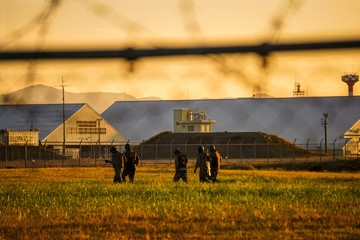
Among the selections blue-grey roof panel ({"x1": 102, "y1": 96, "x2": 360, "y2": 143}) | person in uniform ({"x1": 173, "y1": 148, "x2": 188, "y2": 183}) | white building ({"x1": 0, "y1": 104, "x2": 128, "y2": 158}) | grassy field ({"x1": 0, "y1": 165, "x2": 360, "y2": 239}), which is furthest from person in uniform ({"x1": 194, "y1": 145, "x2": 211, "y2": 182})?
white building ({"x1": 0, "y1": 104, "x2": 128, "y2": 158})

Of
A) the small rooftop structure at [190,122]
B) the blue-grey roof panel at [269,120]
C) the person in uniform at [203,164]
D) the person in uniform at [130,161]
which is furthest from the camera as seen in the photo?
the small rooftop structure at [190,122]

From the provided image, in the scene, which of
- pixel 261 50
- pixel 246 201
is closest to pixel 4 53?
pixel 261 50

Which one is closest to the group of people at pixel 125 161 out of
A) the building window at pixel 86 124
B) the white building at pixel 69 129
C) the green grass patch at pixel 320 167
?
the green grass patch at pixel 320 167

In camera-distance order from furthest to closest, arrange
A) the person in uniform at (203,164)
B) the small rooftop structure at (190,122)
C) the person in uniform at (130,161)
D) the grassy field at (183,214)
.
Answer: the small rooftop structure at (190,122) < the person in uniform at (130,161) < the person in uniform at (203,164) < the grassy field at (183,214)

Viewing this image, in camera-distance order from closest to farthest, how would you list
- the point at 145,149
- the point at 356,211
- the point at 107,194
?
the point at 356,211 < the point at 107,194 < the point at 145,149

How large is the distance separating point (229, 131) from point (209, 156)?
58648 millimetres

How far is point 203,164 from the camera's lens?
24703 mm

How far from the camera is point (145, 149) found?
73625mm

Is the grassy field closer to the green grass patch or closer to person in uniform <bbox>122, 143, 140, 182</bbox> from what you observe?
person in uniform <bbox>122, 143, 140, 182</bbox>

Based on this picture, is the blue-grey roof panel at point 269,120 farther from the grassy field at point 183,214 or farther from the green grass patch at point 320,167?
the grassy field at point 183,214

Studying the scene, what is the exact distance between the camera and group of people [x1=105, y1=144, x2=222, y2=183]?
24562 millimetres

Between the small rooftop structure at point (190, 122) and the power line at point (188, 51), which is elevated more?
the small rooftop structure at point (190, 122)

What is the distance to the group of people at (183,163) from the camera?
24562 mm

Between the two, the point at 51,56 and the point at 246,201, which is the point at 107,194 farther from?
the point at 51,56
